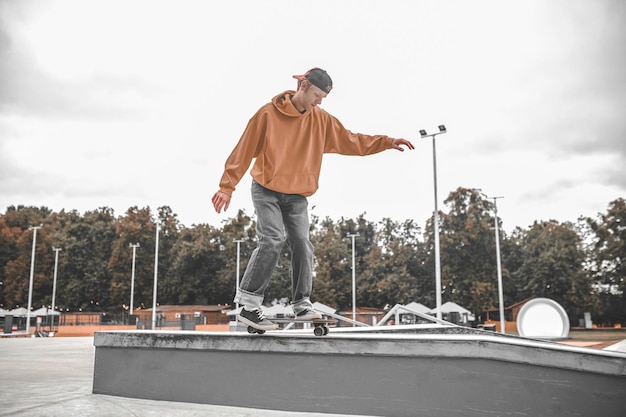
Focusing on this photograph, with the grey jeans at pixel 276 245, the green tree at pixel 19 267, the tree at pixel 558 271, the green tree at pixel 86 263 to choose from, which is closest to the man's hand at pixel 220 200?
the grey jeans at pixel 276 245

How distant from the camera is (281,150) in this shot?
421 cm

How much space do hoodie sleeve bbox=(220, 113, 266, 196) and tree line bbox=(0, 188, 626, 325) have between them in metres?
48.2

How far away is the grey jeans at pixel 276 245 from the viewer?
161 inches

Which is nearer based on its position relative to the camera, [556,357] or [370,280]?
[556,357]

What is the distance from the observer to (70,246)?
62375 mm

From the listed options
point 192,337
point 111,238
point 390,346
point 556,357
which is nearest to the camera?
point 556,357

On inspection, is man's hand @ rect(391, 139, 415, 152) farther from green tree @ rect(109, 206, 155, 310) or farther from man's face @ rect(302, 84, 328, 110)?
green tree @ rect(109, 206, 155, 310)

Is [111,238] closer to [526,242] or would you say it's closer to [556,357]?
[526,242]

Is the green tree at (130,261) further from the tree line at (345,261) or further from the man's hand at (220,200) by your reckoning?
the man's hand at (220,200)

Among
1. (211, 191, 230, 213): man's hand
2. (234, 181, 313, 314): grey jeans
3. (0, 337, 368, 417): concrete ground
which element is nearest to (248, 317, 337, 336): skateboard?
(234, 181, 313, 314): grey jeans

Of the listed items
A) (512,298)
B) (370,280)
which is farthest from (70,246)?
(512,298)

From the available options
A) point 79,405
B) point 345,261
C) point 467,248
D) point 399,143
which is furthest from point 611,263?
point 79,405

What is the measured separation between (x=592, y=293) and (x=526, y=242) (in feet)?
34.7

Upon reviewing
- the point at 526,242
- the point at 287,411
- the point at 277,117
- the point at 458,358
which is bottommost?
the point at 287,411
